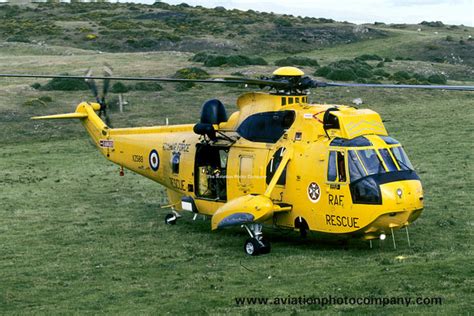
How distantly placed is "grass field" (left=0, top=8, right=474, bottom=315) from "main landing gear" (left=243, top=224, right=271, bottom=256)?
0.24 meters

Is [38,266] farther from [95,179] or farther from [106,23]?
[106,23]

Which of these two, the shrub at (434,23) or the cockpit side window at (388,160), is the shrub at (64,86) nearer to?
the cockpit side window at (388,160)

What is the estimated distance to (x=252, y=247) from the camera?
1942cm

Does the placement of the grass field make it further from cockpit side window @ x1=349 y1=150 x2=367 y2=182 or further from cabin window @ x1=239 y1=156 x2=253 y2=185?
cockpit side window @ x1=349 y1=150 x2=367 y2=182

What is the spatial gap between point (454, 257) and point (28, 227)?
1383 centimetres

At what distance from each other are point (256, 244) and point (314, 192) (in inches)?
81.9

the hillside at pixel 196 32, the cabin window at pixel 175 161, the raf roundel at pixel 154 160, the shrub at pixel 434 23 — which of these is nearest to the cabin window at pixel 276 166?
the cabin window at pixel 175 161

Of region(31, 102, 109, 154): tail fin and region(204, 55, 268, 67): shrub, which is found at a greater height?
region(31, 102, 109, 154): tail fin

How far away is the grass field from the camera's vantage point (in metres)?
15.4

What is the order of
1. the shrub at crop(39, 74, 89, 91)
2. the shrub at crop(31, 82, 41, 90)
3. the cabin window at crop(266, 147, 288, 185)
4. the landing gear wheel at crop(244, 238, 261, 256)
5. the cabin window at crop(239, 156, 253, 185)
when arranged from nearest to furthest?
the landing gear wheel at crop(244, 238, 261, 256), the cabin window at crop(266, 147, 288, 185), the cabin window at crop(239, 156, 253, 185), the shrub at crop(39, 74, 89, 91), the shrub at crop(31, 82, 41, 90)

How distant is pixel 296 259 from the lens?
18484 mm

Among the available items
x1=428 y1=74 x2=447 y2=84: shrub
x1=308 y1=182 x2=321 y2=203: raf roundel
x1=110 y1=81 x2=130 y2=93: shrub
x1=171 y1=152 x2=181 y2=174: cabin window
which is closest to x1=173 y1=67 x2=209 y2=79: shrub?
x1=110 y1=81 x2=130 y2=93: shrub

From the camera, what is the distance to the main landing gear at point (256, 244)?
19344 millimetres

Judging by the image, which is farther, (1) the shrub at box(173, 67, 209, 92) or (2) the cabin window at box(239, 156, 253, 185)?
(1) the shrub at box(173, 67, 209, 92)
